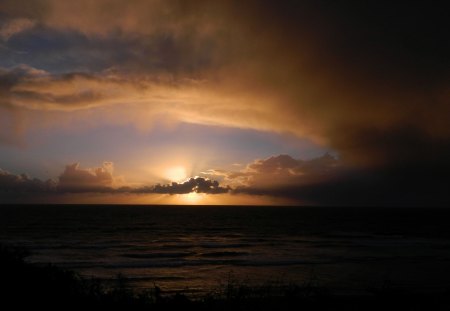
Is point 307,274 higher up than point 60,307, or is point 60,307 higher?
point 60,307

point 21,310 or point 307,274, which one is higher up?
point 21,310

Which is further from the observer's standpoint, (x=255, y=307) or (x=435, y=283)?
(x=435, y=283)

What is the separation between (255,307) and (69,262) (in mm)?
29267

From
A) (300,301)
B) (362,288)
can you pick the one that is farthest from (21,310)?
(362,288)

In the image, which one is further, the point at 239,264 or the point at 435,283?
the point at 239,264

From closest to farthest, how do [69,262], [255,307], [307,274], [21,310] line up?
1. [21,310]
2. [255,307]
3. [307,274]
4. [69,262]

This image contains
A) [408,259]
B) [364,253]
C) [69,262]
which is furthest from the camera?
[364,253]

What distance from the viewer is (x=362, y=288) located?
25047 mm

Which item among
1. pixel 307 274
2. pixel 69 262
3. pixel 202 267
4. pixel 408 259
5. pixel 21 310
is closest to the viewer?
pixel 21 310

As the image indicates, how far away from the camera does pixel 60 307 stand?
372 inches

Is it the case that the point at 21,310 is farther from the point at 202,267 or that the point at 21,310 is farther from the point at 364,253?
the point at 364,253

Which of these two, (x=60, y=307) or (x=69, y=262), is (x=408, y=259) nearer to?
(x=69, y=262)

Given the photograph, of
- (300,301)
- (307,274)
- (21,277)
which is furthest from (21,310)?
(307,274)

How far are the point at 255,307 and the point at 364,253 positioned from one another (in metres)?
37.4
